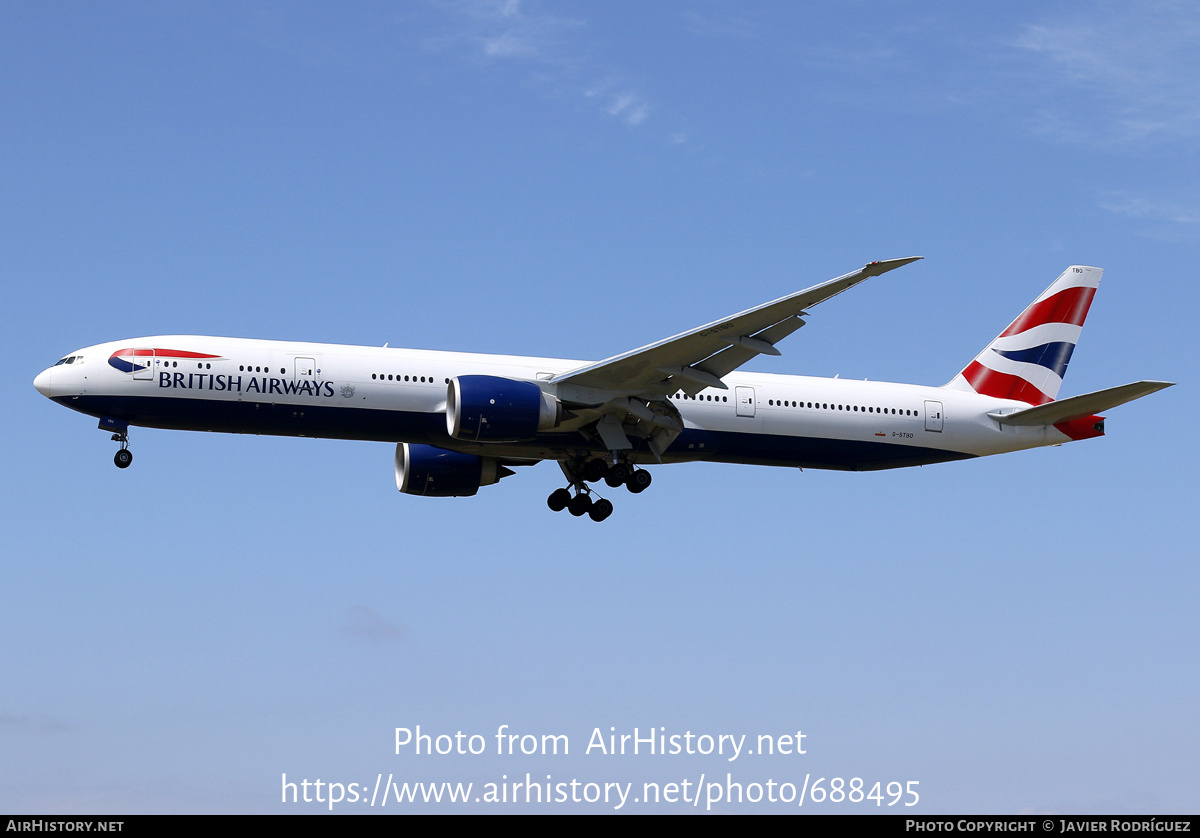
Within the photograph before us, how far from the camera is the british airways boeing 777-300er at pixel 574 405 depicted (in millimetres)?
32469

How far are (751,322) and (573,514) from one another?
8925mm

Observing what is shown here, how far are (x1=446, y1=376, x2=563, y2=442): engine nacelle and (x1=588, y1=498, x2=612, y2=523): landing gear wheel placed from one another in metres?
4.87

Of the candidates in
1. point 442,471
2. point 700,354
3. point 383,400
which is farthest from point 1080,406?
point 383,400

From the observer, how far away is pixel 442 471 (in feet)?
127

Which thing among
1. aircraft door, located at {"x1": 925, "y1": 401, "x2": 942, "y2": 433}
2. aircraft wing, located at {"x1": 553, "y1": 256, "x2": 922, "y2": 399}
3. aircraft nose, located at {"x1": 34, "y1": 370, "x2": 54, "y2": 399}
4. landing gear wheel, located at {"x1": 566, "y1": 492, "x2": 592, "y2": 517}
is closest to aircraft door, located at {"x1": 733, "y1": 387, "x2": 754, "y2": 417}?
aircraft wing, located at {"x1": 553, "y1": 256, "x2": 922, "y2": 399}

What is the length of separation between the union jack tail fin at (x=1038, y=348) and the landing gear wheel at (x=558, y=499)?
11.5 metres

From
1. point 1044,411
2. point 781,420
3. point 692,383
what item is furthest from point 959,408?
point 692,383

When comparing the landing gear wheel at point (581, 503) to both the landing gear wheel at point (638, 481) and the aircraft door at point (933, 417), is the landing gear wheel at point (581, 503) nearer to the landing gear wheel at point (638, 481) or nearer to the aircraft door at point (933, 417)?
the landing gear wheel at point (638, 481)

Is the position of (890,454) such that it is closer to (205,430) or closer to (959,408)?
(959,408)

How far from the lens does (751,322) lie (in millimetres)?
31422

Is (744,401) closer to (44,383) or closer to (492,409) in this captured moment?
(492,409)

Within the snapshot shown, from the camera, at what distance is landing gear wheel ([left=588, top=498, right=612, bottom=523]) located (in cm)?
3738

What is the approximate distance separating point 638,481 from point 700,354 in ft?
15.1
